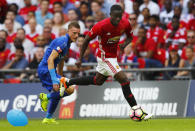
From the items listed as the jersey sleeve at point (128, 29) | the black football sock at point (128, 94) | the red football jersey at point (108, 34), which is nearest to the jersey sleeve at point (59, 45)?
the red football jersey at point (108, 34)

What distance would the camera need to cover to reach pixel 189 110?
15.7 m

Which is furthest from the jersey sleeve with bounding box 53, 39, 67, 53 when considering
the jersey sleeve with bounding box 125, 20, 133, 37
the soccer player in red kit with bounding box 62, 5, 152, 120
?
the jersey sleeve with bounding box 125, 20, 133, 37

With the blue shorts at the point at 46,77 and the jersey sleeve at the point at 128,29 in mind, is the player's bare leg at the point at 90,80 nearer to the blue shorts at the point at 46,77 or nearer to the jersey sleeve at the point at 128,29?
the blue shorts at the point at 46,77

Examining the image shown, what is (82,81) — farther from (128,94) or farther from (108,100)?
(108,100)

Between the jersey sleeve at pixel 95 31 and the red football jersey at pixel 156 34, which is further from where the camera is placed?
the red football jersey at pixel 156 34

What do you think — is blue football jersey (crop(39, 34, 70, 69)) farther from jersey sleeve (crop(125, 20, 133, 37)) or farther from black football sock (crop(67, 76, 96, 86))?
jersey sleeve (crop(125, 20, 133, 37))

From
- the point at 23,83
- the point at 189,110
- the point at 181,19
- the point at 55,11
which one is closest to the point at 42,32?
the point at 55,11

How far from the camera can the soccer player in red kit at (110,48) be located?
1265 cm

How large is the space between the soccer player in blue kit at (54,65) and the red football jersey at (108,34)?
66cm

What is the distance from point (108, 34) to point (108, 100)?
411 cm

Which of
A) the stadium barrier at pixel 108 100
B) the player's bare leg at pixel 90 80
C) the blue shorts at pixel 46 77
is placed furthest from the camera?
the stadium barrier at pixel 108 100

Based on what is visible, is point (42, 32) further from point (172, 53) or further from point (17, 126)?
point (17, 126)

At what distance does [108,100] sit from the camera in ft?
54.2

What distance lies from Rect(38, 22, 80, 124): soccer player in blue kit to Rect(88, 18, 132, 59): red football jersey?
66 centimetres
